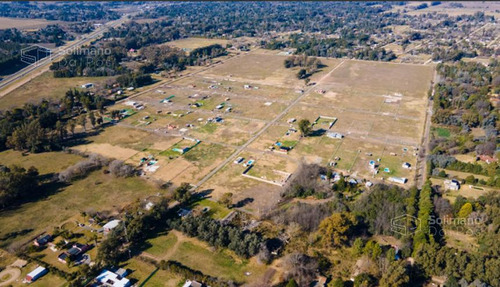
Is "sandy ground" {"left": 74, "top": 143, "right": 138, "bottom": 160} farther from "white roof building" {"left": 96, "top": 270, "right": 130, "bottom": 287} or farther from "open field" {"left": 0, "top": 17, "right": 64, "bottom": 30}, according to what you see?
"open field" {"left": 0, "top": 17, "right": 64, "bottom": 30}

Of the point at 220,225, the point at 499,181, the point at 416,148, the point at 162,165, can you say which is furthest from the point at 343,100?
the point at 220,225

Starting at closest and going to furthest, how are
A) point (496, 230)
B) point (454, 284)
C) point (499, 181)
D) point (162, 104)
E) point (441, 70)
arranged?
1. point (454, 284)
2. point (496, 230)
3. point (499, 181)
4. point (162, 104)
5. point (441, 70)

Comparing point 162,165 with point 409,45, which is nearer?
point 162,165

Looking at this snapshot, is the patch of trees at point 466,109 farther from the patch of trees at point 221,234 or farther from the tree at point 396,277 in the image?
the patch of trees at point 221,234

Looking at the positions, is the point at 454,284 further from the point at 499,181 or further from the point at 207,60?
the point at 207,60

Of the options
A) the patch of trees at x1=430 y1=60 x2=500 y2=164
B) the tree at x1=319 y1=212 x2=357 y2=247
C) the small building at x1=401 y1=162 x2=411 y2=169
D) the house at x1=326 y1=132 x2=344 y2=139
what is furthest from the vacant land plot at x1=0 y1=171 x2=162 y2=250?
the patch of trees at x1=430 y1=60 x2=500 y2=164

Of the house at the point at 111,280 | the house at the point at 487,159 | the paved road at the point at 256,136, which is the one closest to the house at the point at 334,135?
the paved road at the point at 256,136

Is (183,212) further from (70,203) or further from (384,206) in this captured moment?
(384,206)

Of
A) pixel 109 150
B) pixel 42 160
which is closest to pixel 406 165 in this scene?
pixel 109 150
